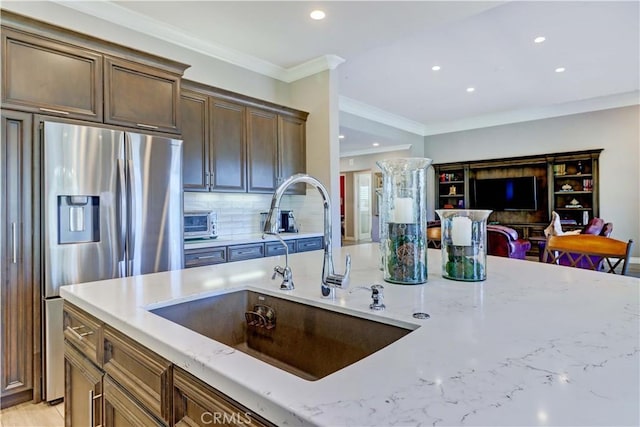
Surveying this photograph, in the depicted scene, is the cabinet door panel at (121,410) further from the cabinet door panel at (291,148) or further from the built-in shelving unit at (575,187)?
the built-in shelving unit at (575,187)

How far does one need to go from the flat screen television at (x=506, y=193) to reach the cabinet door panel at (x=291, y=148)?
5485 mm

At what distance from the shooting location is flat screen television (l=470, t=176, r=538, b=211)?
24.7 feet

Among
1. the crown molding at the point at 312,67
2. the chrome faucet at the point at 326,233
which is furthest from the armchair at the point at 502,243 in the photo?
the chrome faucet at the point at 326,233

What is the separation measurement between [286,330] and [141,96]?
7.41 ft

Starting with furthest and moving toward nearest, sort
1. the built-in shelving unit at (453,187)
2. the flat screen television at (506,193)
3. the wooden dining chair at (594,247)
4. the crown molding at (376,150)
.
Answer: the crown molding at (376,150), the built-in shelving unit at (453,187), the flat screen television at (506,193), the wooden dining chair at (594,247)

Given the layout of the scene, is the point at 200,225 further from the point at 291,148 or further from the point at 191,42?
the point at 191,42

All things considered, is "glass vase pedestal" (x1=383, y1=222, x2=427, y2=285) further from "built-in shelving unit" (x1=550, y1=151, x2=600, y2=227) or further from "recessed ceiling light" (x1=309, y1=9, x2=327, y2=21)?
"built-in shelving unit" (x1=550, y1=151, x2=600, y2=227)

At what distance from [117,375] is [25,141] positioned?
187 centimetres

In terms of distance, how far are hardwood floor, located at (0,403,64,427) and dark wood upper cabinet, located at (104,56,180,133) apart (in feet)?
6.11

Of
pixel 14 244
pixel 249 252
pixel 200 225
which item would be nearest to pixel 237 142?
pixel 200 225

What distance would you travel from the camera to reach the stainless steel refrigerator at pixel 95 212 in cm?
214

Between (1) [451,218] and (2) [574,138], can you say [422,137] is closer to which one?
(2) [574,138]

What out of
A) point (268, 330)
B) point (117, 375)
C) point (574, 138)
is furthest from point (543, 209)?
point (117, 375)

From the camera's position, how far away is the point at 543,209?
745 cm
